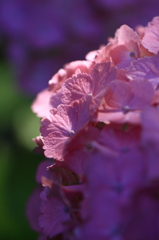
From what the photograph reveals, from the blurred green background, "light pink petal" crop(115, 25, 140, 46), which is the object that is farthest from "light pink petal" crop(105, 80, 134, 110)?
the blurred green background

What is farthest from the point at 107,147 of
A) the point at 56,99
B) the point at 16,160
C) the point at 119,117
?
the point at 16,160

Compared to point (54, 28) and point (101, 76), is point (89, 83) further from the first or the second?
point (54, 28)

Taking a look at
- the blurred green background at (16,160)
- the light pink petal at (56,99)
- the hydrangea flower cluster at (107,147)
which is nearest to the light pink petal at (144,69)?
the hydrangea flower cluster at (107,147)

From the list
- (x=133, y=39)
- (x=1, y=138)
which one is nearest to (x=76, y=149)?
(x=133, y=39)

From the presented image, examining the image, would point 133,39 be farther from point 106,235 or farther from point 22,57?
point 22,57

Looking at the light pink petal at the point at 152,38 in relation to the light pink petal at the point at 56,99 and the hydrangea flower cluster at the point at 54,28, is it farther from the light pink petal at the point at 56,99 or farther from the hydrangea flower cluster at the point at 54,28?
the hydrangea flower cluster at the point at 54,28
